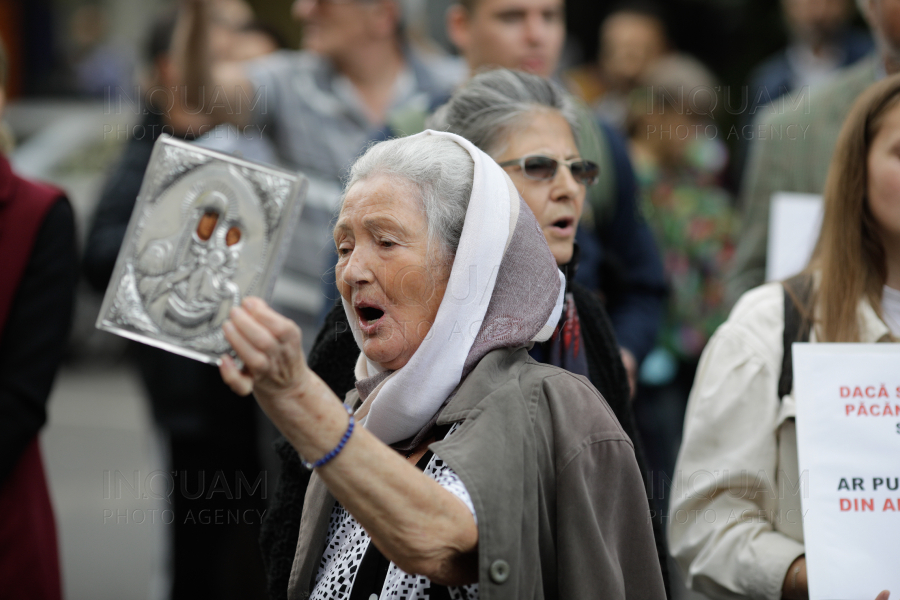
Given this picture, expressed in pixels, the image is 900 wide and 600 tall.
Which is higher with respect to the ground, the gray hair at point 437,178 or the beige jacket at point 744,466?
the gray hair at point 437,178

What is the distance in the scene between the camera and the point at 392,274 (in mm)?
2086

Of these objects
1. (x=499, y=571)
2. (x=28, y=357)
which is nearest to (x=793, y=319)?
(x=499, y=571)

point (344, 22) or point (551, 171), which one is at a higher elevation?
point (344, 22)

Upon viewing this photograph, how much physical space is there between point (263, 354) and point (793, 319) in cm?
151

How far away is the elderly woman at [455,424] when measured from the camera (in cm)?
174

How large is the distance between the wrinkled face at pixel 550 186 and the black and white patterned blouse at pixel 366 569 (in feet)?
2.81

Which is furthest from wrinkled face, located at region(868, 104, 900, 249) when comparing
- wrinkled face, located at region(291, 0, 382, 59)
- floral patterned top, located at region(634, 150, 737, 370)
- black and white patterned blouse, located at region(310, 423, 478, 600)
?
wrinkled face, located at region(291, 0, 382, 59)

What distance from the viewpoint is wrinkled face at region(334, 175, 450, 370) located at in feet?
6.85

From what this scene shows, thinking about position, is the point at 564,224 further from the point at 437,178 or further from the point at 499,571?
the point at 499,571

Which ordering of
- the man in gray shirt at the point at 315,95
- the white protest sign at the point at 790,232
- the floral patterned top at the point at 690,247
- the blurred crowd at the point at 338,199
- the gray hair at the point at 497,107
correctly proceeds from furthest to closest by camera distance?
the floral patterned top at the point at 690,247 → the man in gray shirt at the point at 315,95 → the white protest sign at the point at 790,232 → the blurred crowd at the point at 338,199 → the gray hair at the point at 497,107

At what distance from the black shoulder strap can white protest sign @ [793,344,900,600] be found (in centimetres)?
13

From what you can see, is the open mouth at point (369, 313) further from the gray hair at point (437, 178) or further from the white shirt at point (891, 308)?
the white shirt at point (891, 308)

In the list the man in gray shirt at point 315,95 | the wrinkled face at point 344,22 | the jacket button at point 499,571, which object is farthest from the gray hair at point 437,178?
the wrinkled face at point 344,22

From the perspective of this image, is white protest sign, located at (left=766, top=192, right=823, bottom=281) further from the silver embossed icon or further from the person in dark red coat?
the person in dark red coat
